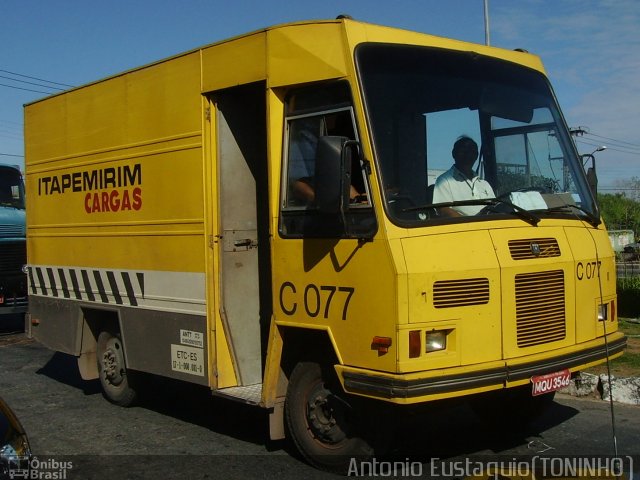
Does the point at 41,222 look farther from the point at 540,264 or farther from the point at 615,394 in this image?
the point at 615,394

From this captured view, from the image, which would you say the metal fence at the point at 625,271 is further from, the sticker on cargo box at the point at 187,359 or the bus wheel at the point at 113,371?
the sticker on cargo box at the point at 187,359

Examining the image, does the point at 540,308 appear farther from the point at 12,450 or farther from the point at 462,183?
the point at 12,450

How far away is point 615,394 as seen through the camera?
7.66 meters

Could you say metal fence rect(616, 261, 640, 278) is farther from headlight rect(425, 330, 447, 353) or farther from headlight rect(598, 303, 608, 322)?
headlight rect(425, 330, 447, 353)

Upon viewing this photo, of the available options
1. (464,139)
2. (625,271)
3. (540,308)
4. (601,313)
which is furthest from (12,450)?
(625,271)

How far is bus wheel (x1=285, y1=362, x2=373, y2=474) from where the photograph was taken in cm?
532

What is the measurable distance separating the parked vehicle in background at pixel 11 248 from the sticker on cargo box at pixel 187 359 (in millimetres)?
8226

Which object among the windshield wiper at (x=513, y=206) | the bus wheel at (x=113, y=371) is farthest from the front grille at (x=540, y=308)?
the bus wheel at (x=113, y=371)

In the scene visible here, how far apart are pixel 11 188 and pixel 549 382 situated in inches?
501

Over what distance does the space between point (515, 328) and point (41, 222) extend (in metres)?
6.04

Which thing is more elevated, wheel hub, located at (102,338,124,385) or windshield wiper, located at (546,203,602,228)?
windshield wiper, located at (546,203,602,228)

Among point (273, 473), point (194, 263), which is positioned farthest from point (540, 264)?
point (194, 263)

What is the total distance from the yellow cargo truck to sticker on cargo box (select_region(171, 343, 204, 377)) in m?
0.02

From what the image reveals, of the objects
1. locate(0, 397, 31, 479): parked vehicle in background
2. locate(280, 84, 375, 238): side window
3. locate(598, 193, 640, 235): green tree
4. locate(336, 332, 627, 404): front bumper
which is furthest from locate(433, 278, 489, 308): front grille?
locate(598, 193, 640, 235): green tree
